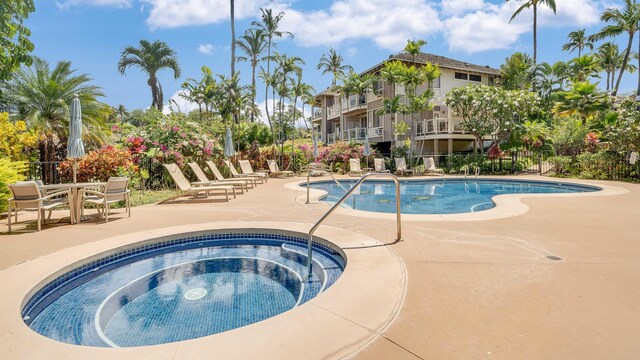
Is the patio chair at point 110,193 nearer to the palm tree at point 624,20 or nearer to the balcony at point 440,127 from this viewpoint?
the balcony at point 440,127

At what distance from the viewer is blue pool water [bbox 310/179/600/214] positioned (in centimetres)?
985

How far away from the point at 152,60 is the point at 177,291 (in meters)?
34.9

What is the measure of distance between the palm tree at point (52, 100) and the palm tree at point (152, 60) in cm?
2145

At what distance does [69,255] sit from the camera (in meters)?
4.42

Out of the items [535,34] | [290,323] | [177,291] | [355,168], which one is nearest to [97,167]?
[177,291]

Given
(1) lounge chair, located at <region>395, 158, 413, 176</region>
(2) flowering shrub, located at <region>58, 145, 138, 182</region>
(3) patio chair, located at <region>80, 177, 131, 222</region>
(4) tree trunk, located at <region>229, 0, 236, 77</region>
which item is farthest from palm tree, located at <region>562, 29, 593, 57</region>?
(3) patio chair, located at <region>80, 177, 131, 222</region>

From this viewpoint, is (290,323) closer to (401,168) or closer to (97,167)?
(97,167)

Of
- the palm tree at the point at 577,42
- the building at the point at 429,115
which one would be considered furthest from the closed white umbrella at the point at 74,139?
the palm tree at the point at 577,42

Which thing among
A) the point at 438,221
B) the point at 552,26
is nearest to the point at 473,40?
the point at 552,26

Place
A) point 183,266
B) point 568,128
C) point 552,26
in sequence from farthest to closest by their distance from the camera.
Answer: point 552,26
point 568,128
point 183,266

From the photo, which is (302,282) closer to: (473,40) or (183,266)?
(183,266)

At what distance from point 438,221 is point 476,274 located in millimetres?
2683

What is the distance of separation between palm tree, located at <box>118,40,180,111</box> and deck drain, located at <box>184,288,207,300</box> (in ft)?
110

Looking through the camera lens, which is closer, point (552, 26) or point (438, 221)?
point (438, 221)
